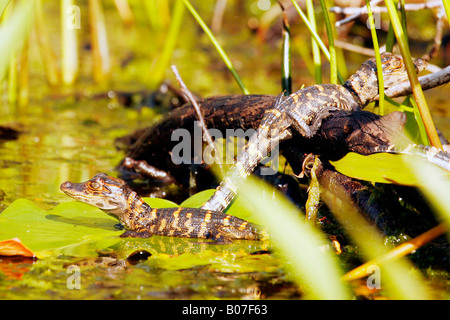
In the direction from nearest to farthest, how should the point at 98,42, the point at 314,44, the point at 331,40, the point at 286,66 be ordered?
the point at 331,40
the point at 314,44
the point at 286,66
the point at 98,42

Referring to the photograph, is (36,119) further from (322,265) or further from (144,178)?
(322,265)

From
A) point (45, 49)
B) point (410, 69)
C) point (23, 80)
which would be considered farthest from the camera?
point (45, 49)

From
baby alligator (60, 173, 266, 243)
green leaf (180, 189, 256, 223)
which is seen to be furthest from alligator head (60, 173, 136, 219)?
green leaf (180, 189, 256, 223)

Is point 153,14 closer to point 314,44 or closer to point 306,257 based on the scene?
point 314,44

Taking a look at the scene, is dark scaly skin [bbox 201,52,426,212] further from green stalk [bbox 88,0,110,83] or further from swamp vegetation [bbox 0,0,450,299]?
green stalk [bbox 88,0,110,83]

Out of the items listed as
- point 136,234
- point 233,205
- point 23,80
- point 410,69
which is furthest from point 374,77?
point 23,80
